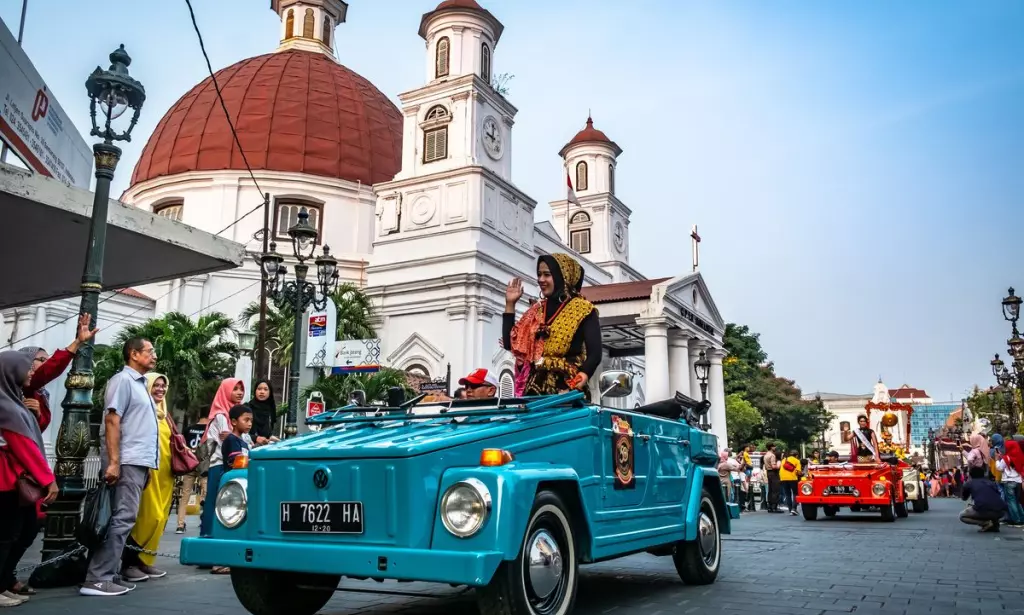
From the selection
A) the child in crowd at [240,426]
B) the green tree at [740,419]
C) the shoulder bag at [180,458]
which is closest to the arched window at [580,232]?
the green tree at [740,419]

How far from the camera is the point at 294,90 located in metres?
37.2

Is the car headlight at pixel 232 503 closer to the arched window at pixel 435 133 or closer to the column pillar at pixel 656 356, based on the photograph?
the column pillar at pixel 656 356

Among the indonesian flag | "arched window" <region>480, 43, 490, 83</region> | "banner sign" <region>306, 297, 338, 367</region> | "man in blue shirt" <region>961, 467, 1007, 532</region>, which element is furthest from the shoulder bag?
the indonesian flag

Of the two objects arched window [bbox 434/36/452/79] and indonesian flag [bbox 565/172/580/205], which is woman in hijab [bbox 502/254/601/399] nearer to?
arched window [bbox 434/36/452/79]

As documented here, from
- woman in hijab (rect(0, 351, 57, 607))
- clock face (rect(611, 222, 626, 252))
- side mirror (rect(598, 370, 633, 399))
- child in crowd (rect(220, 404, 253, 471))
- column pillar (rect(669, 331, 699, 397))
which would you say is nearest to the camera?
woman in hijab (rect(0, 351, 57, 607))

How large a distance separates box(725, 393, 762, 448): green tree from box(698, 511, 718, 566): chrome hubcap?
48.2 m

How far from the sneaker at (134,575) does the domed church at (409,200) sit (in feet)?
74.8

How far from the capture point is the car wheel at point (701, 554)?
242 inches

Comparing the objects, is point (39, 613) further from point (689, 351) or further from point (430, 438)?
point (689, 351)

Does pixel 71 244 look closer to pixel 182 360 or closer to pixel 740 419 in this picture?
pixel 182 360

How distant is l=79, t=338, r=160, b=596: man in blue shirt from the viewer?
571cm

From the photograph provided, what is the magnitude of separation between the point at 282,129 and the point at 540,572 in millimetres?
34347

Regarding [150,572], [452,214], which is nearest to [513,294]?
[150,572]

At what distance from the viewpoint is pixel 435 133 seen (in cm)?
3206
